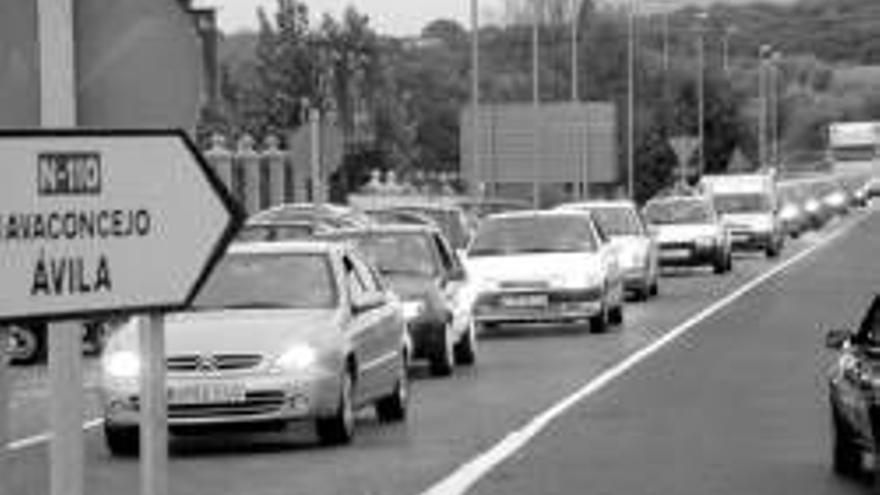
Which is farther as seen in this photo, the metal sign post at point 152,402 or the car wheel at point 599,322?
the car wheel at point 599,322

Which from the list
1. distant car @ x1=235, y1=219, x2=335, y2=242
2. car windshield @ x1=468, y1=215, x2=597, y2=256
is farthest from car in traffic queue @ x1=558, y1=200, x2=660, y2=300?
distant car @ x1=235, y1=219, x2=335, y2=242

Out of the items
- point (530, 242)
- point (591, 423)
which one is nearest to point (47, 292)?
point (591, 423)

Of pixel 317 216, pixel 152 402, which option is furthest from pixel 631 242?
pixel 152 402

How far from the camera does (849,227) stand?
101 meters

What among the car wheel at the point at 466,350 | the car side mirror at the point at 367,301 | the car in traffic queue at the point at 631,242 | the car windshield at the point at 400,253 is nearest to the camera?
the car side mirror at the point at 367,301

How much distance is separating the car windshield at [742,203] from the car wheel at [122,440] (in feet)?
154

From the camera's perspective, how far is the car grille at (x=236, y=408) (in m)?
16.3

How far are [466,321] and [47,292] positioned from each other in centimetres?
1928

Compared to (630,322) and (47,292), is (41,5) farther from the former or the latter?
(630,322)

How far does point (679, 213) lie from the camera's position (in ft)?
169

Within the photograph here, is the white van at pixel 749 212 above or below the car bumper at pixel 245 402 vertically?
below

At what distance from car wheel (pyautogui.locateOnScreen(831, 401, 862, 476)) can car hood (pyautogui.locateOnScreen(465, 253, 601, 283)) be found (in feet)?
53.3

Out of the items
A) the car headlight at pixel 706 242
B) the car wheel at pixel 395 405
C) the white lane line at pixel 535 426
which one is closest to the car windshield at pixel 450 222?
the white lane line at pixel 535 426

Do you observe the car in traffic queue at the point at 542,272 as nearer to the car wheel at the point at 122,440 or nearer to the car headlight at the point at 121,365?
the car wheel at the point at 122,440
